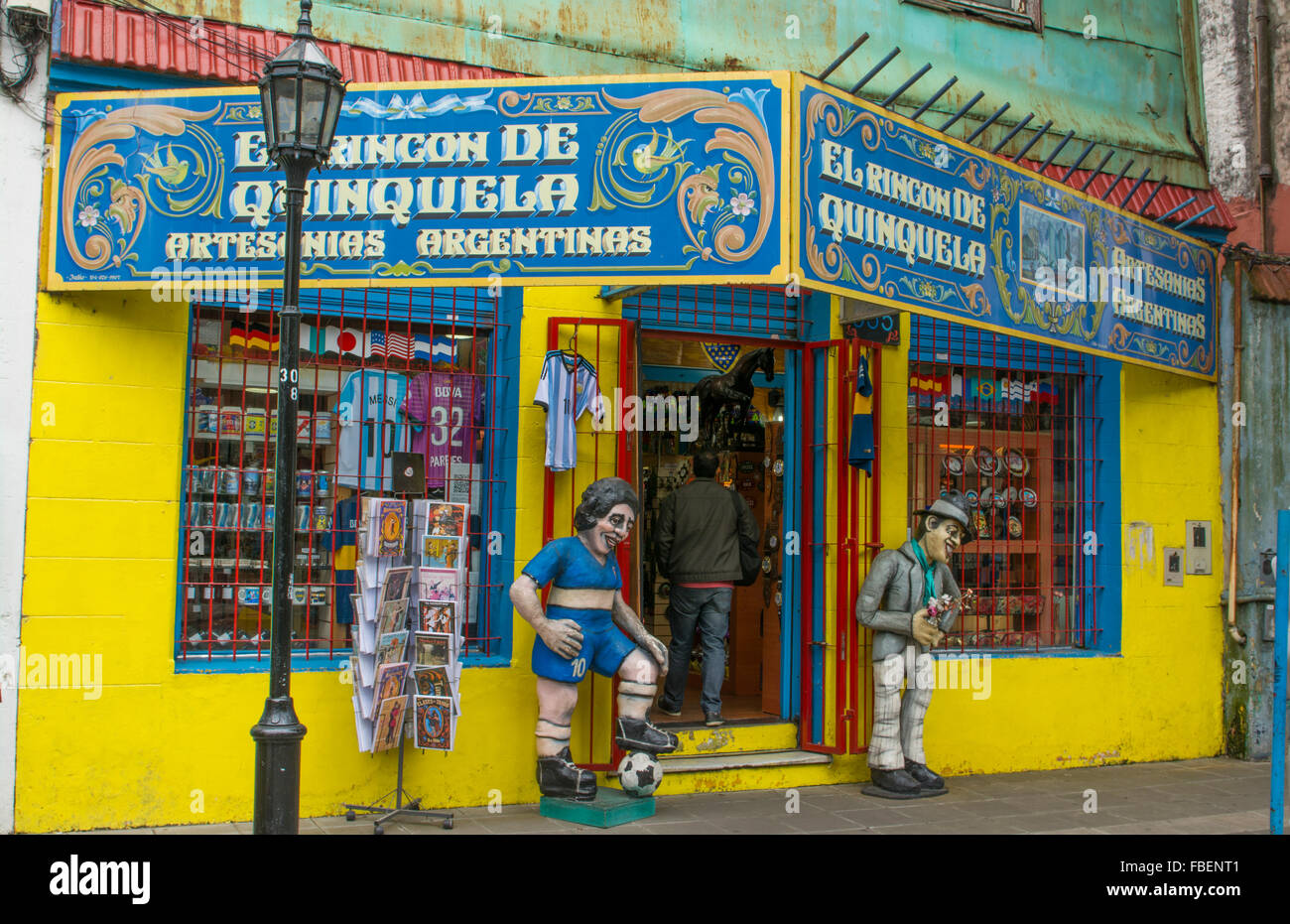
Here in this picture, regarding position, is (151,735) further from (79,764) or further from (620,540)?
(620,540)

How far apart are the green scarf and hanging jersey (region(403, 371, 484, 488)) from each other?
2920 mm

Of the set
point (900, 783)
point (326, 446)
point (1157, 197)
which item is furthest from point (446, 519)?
point (1157, 197)

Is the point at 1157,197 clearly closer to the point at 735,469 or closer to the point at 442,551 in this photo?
the point at 735,469

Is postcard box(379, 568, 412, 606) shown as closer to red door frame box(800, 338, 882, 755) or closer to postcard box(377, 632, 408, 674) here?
postcard box(377, 632, 408, 674)

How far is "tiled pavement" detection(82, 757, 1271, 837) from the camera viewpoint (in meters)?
6.86

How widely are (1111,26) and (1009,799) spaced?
6.31 meters

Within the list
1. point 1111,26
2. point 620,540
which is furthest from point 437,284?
point 1111,26

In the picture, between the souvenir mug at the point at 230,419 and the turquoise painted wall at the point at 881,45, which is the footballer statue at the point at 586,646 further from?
the turquoise painted wall at the point at 881,45

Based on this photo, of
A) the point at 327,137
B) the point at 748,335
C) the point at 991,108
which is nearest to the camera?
the point at 327,137

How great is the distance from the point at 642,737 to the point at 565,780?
490 millimetres

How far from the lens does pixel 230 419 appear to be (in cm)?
714

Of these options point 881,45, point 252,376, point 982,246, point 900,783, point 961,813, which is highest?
point 881,45

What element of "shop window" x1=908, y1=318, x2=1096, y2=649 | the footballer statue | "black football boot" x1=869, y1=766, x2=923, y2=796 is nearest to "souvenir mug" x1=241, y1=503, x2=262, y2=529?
the footballer statue

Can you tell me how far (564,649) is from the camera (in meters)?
6.76
